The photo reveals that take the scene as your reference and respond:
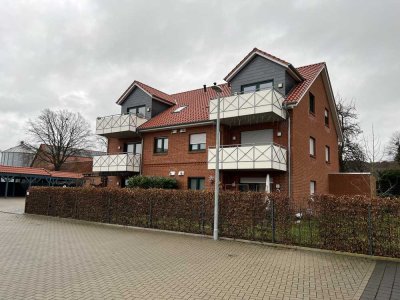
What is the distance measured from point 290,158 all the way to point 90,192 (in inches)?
399

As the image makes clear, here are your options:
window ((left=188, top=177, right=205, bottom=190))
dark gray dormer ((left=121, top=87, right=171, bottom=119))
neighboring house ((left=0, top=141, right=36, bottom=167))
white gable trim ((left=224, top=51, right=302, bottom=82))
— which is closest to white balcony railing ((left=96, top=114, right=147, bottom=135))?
dark gray dormer ((left=121, top=87, right=171, bottom=119))

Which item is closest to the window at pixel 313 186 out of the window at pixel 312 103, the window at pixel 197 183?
the window at pixel 312 103

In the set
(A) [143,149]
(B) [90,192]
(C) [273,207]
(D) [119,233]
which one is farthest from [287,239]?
(A) [143,149]

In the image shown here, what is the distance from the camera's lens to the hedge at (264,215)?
9148mm

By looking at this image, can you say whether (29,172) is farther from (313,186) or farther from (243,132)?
(313,186)

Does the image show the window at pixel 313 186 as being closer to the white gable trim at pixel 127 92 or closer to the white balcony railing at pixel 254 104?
the white balcony railing at pixel 254 104

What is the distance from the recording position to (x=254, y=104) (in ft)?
55.2

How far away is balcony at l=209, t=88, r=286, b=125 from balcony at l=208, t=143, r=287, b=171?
161 cm

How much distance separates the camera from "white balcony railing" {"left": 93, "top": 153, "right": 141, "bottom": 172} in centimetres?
2220

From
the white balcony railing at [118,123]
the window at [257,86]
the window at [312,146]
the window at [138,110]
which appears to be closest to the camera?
the window at [257,86]

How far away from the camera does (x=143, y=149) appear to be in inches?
902

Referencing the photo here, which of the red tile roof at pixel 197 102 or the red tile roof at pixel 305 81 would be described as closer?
the red tile roof at pixel 305 81

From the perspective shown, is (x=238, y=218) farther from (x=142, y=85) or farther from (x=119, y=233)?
(x=142, y=85)

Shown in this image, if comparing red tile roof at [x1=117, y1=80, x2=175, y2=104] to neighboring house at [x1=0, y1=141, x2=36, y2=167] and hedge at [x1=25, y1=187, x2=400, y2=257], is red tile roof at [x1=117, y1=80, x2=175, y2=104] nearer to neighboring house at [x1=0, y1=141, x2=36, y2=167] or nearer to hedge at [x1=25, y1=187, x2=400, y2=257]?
hedge at [x1=25, y1=187, x2=400, y2=257]
